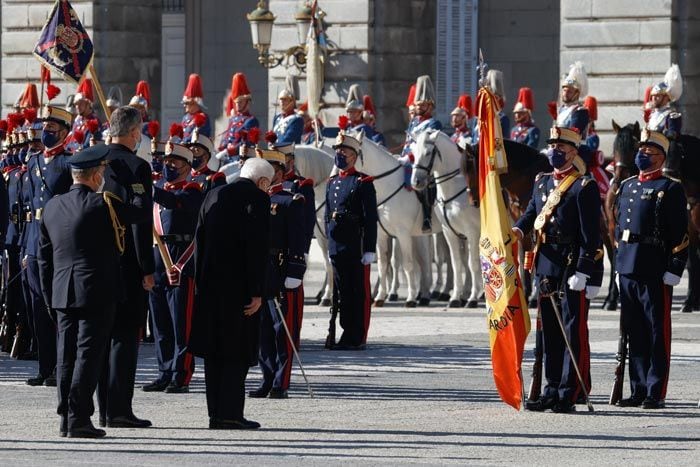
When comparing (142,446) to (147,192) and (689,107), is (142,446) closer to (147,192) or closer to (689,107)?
(147,192)

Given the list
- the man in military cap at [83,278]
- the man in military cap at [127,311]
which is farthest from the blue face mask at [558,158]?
the man in military cap at [83,278]

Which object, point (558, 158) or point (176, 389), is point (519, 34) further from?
point (558, 158)

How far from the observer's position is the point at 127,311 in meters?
12.8

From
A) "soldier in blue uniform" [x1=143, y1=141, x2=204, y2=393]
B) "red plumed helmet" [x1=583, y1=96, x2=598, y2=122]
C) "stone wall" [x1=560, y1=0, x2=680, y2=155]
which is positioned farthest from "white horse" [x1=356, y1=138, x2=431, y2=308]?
"soldier in blue uniform" [x1=143, y1=141, x2=204, y2=393]

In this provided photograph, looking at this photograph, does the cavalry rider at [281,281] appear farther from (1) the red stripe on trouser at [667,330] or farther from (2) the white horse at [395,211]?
(2) the white horse at [395,211]

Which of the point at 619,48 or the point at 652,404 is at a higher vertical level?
the point at 619,48

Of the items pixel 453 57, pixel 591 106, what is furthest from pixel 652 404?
pixel 453 57

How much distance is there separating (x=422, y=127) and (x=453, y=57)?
7038mm

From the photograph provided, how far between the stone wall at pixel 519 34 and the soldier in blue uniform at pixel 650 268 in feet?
55.9

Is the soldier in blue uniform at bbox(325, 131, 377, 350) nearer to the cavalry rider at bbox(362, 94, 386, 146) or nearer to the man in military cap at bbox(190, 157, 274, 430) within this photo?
the man in military cap at bbox(190, 157, 274, 430)

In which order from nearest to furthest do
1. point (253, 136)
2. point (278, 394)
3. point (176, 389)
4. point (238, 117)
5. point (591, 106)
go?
point (278, 394), point (176, 389), point (253, 136), point (591, 106), point (238, 117)

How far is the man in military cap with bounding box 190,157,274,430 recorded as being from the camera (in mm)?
12711

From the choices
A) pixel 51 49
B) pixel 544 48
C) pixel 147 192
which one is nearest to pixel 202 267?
pixel 147 192

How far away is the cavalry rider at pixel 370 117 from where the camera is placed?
981 inches
